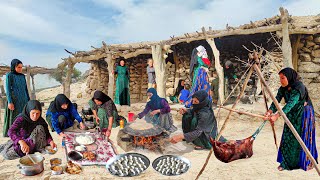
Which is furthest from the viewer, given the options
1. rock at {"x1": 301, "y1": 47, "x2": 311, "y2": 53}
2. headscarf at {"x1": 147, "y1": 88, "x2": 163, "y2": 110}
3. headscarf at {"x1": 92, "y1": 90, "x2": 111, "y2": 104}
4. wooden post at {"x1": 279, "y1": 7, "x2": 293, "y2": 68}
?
rock at {"x1": 301, "y1": 47, "x2": 311, "y2": 53}

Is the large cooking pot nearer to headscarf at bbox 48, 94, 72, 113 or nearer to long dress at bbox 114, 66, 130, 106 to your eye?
headscarf at bbox 48, 94, 72, 113

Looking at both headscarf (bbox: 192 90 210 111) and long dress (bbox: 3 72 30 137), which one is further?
long dress (bbox: 3 72 30 137)

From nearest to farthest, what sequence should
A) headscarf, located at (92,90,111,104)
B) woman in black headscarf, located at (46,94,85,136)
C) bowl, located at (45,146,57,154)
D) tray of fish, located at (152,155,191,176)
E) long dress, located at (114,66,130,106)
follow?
tray of fish, located at (152,155,191,176)
bowl, located at (45,146,57,154)
woman in black headscarf, located at (46,94,85,136)
headscarf, located at (92,90,111,104)
long dress, located at (114,66,130,106)

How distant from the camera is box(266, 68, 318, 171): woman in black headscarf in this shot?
3123 millimetres

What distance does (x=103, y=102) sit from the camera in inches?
197

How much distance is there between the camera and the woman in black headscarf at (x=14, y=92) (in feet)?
16.1

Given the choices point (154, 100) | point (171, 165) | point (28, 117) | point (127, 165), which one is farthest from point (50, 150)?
point (154, 100)

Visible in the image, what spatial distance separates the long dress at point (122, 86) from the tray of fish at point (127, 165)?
457 centimetres

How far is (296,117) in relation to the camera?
329 centimetres

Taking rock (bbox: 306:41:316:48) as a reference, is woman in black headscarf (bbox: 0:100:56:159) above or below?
below

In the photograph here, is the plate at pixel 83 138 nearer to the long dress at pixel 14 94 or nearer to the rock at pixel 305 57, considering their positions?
the long dress at pixel 14 94

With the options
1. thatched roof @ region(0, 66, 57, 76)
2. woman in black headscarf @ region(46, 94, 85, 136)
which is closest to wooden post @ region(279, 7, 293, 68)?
woman in black headscarf @ region(46, 94, 85, 136)

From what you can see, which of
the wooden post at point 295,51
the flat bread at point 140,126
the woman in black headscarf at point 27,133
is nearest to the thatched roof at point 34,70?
the woman in black headscarf at point 27,133

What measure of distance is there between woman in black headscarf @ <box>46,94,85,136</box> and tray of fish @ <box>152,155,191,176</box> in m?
1.96
